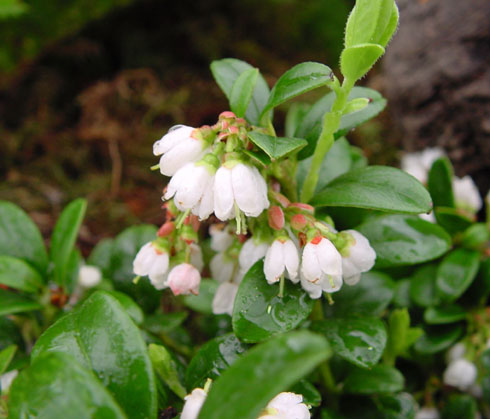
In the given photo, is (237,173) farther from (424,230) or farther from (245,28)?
(245,28)

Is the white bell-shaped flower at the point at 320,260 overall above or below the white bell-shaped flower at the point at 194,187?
below

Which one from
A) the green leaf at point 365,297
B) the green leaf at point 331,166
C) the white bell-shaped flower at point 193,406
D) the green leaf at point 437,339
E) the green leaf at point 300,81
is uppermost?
the green leaf at point 300,81

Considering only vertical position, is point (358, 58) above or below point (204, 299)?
above

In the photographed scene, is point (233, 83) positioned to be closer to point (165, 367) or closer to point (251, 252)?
point (251, 252)

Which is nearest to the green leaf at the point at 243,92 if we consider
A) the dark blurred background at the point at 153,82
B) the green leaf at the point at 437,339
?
the green leaf at the point at 437,339

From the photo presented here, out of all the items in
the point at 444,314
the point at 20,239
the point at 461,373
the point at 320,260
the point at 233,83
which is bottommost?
the point at 461,373

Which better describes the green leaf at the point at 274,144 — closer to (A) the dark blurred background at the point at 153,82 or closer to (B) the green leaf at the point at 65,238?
(B) the green leaf at the point at 65,238

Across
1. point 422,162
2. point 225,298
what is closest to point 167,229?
point 225,298

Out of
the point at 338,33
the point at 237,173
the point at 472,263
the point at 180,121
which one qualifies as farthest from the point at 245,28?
the point at 237,173
